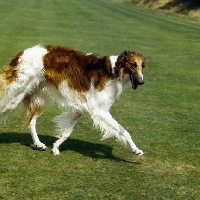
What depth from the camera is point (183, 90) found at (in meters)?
11.5

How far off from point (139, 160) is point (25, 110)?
6.08 feet

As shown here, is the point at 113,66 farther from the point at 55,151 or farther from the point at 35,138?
the point at 35,138

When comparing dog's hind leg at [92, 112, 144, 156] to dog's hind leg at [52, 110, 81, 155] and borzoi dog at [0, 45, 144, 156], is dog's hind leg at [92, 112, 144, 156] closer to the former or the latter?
borzoi dog at [0, 45, 144, 156]

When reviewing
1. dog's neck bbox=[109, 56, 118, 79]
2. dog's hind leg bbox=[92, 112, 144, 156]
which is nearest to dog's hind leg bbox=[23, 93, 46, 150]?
dog's hind leg bbox=[92, 112, 144, 156]

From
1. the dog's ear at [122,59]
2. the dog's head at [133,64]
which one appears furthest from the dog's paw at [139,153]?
the dog's ear at [122,59]

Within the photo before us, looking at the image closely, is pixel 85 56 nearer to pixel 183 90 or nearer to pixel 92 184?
pixel 92 184

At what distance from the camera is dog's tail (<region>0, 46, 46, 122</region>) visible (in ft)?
21.2

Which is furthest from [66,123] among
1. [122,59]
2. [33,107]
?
[122,59]

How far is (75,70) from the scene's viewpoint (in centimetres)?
650

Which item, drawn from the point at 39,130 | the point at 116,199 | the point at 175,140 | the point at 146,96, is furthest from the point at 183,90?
the point at 116,199

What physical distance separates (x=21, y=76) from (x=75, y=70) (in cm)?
74

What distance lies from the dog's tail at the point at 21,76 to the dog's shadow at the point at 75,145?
0.67 m

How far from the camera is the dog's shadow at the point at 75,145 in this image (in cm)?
671

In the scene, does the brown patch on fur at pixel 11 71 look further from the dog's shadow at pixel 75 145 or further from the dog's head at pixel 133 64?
the dog's head at pixel 133 64
